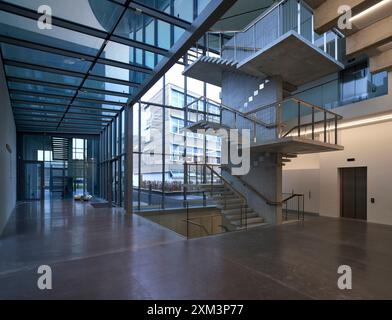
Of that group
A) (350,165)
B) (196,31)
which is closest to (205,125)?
(196,31)

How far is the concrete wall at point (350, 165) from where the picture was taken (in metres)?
8.18

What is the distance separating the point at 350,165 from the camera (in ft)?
30.1

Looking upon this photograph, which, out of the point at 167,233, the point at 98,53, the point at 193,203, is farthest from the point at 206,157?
the point at 98,53

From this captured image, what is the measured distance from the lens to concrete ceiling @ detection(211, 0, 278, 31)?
412 inches

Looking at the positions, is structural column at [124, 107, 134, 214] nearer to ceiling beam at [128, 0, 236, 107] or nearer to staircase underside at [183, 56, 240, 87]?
staircase underside at [183, 56, 240, 87]

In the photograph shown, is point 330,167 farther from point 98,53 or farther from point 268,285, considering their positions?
point 98,53

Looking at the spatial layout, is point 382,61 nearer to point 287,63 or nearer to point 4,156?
point 287,63

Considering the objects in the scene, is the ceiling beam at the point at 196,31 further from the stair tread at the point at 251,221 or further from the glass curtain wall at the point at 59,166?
the glass curtain wall at the point at 59,166

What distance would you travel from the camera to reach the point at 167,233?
657 cm

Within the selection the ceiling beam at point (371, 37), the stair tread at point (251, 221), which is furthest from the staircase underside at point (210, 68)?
the stair tread at point (251, 221)

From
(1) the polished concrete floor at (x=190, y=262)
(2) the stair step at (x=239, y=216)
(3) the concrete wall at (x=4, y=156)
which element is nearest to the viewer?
(1) the polished concrete floor at (x=190, y=262)

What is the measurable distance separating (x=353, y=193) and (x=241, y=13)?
8.90 m

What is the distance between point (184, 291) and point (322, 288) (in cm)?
195

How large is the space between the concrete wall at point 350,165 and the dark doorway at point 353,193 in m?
0.21
